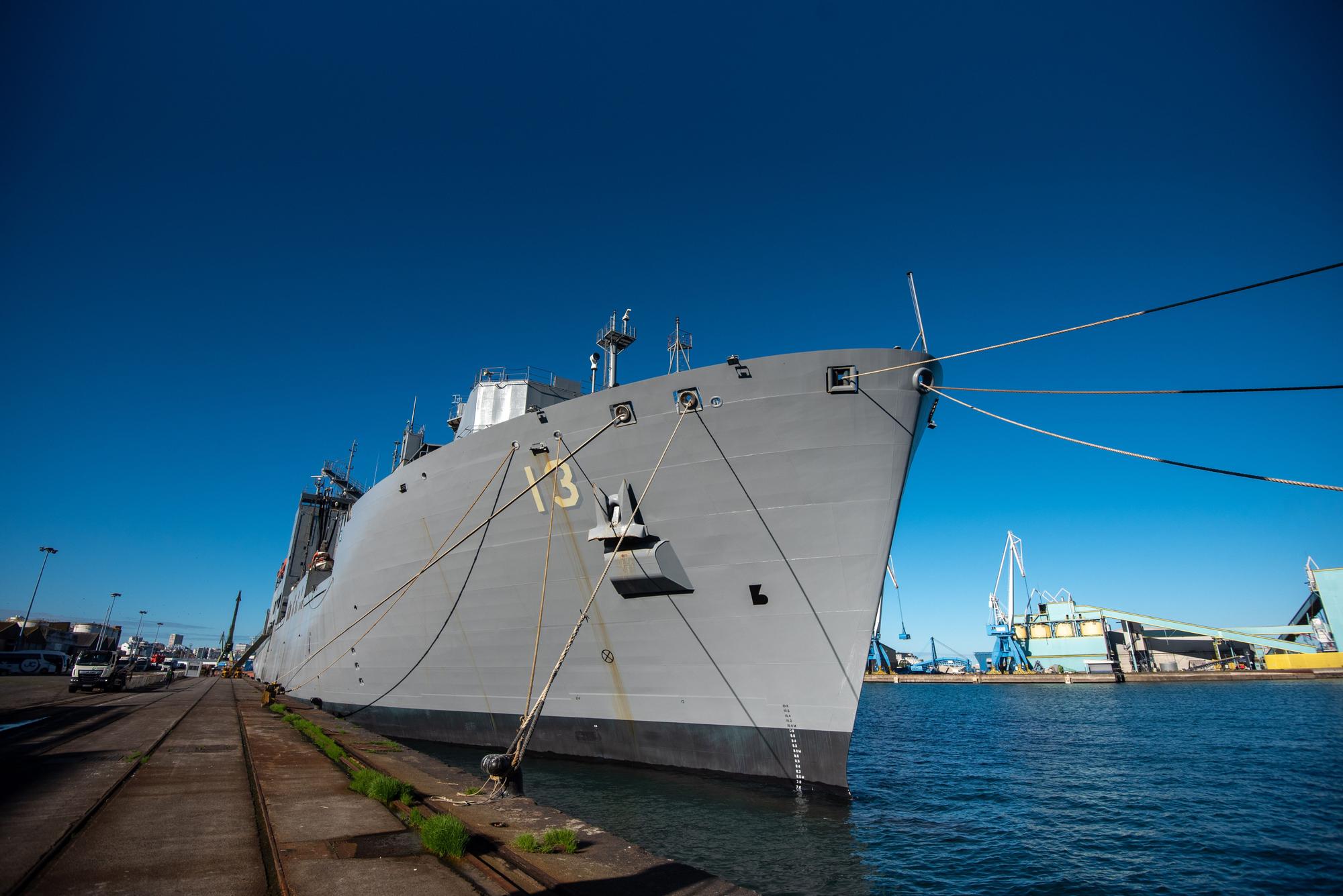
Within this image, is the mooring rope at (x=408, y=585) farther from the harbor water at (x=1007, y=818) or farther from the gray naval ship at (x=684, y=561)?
the harbor water at (x=1007, y=818)

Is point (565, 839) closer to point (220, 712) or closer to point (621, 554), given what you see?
point (621, 554)

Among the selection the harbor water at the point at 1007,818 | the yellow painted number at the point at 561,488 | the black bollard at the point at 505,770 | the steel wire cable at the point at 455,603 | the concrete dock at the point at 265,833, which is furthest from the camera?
the steel wire cable at the point at 455,603

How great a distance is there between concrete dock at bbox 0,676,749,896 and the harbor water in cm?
228

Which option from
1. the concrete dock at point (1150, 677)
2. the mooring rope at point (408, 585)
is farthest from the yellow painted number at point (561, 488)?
the concrete dock at point (1150, 677)

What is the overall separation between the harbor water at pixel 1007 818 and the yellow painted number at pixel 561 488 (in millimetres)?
4735

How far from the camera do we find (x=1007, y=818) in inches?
402

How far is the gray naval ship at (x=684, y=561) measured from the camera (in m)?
9.09

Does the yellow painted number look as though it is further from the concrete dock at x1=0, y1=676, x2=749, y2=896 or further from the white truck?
the white truck

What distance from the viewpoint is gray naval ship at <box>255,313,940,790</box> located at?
9.09 meters

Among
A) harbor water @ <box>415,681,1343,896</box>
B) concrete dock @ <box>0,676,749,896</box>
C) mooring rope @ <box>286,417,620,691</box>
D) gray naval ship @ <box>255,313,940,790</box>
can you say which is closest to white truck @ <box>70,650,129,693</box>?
concrete dock @ <box>0,676,749,896</box>

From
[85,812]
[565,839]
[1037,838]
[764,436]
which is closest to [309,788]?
[85,812]

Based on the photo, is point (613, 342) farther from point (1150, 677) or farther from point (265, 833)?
point (1150, 677)

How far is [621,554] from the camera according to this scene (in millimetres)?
9922

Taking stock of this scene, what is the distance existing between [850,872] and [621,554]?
522 centimetres
